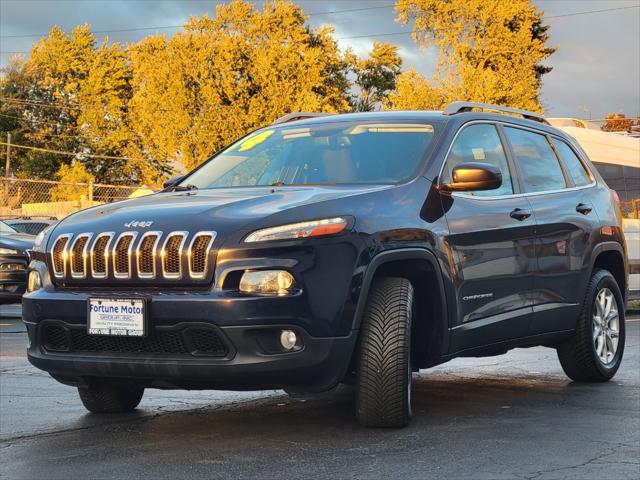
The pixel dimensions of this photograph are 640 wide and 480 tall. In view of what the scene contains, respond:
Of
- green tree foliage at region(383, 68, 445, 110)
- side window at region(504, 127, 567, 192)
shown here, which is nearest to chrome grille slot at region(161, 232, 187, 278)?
side window at region(504, 127, 567, 192)

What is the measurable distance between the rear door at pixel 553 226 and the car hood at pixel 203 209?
1.58 m

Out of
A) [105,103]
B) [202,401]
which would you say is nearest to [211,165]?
[202,401]

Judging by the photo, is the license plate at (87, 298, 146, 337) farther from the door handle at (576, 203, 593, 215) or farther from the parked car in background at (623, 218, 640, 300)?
the parked car in background at (623, 218, 640, 300)

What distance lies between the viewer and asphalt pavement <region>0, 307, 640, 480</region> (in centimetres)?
480

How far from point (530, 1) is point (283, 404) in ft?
156

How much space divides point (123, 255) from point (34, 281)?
0.71 meters

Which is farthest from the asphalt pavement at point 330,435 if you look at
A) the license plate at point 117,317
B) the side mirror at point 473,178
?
the side mirror at point 473,178

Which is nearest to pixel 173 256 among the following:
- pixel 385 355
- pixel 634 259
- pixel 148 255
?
pixel 148 255

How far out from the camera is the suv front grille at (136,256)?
5219 millimetres

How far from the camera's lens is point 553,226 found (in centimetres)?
716

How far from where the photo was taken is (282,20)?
50.8 meters

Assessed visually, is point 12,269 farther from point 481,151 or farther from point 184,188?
point 481,151

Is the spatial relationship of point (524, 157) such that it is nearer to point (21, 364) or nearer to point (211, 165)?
point (211, 165)

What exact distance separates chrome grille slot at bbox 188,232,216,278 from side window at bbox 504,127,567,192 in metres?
2.64
